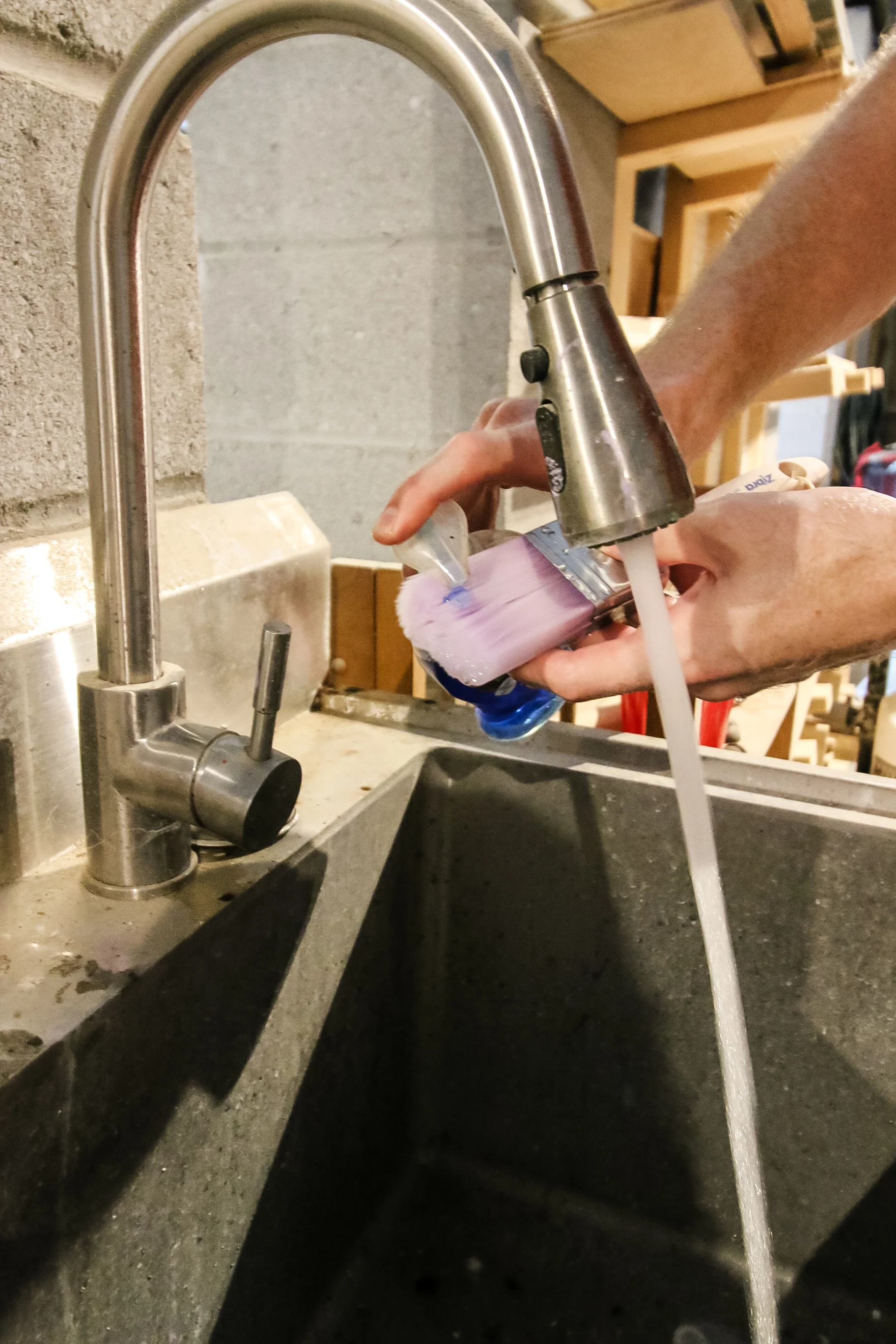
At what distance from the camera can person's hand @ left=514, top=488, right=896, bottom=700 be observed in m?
0.38

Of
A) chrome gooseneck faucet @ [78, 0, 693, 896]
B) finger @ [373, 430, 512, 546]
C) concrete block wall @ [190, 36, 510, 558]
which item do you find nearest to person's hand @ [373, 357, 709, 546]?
finger @ [373, 430, 512, 546]

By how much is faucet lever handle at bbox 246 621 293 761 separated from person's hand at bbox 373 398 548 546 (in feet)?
0.21

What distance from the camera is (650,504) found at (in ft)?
0.87

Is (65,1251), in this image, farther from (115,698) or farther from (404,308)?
(404,308)

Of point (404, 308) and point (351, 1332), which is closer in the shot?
point (351, 1332)

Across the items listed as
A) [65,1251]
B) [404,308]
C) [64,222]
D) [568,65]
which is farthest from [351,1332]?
[568,65]

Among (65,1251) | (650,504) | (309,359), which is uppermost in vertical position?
(309,359)

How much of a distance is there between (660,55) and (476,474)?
86 cm

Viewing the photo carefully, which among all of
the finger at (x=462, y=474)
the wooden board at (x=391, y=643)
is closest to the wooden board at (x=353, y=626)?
the wooden board at (x=391, y=643)

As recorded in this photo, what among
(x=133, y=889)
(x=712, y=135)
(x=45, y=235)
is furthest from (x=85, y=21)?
(x=712, y=135)

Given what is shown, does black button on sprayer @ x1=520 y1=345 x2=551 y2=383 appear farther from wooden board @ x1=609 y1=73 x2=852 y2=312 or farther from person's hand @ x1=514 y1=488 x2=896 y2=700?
wooden board @ x1=609 y1=73 x2=852 y2=312

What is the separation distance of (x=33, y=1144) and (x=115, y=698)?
18cm

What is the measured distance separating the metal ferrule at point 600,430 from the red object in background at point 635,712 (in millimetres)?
616

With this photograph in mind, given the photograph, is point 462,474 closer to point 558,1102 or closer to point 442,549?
point 442,549
